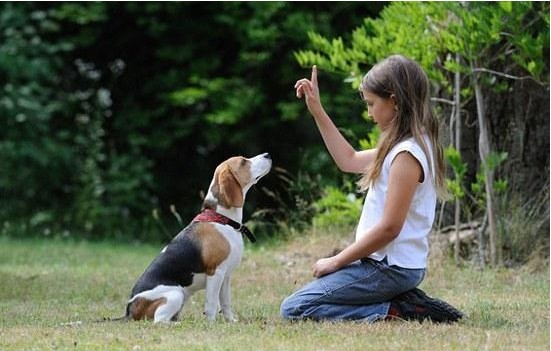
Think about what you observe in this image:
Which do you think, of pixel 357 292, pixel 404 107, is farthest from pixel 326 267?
pixel 404 107

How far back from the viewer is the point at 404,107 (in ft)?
21.4

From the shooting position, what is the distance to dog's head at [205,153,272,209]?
23.0ft

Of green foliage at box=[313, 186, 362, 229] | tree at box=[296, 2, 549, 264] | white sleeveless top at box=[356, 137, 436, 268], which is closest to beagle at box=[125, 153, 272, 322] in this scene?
white sleeveless top at box=[356, 137, 436, 268]

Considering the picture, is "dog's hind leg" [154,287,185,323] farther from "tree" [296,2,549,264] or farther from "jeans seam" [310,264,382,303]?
"tree" [296,2,549,264]

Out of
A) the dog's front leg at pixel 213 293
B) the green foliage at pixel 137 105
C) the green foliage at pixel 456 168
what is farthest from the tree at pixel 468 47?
the green foliage at pixel 137 105

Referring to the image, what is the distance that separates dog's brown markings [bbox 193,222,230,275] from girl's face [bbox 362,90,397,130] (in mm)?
1249

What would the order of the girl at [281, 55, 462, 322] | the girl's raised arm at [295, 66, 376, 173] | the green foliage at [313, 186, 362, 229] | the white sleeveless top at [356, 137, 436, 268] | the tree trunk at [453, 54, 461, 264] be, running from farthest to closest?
the green foliage at [313, 186, 362, 229] < the tree trunk at [453, 54, 461, 264] < the girl's raised arm at [295, 66, 376, 173] < the white sleeveless top at [356, 137, 436, 268] < the girl at [281, 55, 462, 322]

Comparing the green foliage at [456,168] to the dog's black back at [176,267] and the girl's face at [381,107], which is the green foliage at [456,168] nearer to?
the girl's face at [381,107]

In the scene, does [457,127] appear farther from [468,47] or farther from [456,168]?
[468,47]

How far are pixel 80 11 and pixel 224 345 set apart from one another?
1224 centimetres

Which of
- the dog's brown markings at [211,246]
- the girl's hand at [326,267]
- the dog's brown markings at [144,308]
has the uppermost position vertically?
the dog's brown markings at [211,246]

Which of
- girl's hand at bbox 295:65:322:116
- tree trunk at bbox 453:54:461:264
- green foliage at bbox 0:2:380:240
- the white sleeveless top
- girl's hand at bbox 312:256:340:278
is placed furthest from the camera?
green foliage at bbox 0:2:380:240

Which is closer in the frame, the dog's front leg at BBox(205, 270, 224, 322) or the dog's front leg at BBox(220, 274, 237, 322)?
the dog's front leg at BBox(205, 270, 224, 322)

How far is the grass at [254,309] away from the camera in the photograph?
5.79 metres
